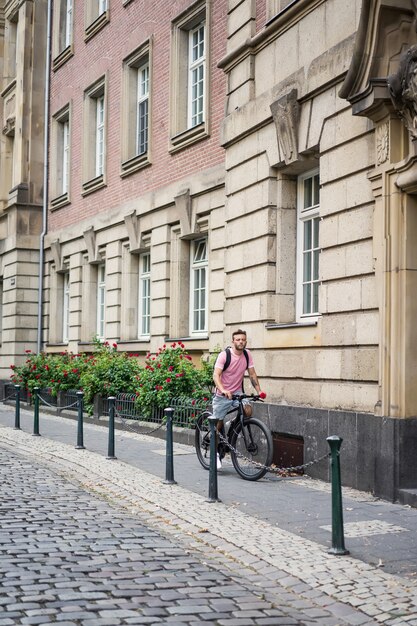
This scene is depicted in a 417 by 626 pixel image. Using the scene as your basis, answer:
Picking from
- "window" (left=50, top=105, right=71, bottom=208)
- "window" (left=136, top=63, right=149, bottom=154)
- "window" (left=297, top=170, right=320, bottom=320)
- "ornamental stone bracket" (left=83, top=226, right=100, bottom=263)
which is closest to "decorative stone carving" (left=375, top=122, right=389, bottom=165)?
"window" (left=297, top=170, right=320, bottom=320)

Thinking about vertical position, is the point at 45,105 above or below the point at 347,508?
above

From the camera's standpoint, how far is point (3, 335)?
29.6 metres

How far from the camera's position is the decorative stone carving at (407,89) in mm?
9414

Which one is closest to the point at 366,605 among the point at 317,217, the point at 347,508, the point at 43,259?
the point at 347,508

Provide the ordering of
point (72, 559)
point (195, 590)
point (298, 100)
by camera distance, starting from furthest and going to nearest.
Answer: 1. point (298, 100)
2. point (72, 559)
3. point (195, 590)

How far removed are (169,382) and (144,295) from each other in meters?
5.98

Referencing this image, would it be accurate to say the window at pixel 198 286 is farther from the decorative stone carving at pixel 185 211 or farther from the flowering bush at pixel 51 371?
the flowering bush at pixel 51 371

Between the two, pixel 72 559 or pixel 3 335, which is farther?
pixel 3 335

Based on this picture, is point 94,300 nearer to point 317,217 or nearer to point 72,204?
point 72,204

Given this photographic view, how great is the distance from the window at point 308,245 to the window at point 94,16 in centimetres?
1290

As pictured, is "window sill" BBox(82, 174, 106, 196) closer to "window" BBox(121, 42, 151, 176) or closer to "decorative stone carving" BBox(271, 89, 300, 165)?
"window" BBox(121, 42, 151, 176)

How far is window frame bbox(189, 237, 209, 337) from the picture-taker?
741 inches

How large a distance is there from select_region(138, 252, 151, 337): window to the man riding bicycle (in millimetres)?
9958

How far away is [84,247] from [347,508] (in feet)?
55.4
